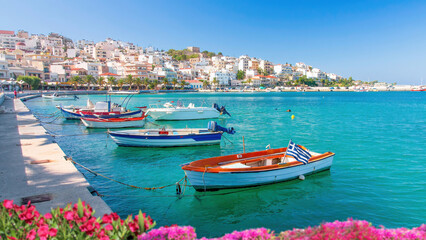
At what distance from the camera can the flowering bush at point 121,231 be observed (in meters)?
4.09

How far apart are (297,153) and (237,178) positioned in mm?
2794

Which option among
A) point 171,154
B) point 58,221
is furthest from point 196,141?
point 58,221

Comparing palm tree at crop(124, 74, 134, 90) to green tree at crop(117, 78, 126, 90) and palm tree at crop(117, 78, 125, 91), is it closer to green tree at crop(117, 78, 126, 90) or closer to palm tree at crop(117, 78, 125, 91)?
green tree at crop(117, 78, 126, 90)

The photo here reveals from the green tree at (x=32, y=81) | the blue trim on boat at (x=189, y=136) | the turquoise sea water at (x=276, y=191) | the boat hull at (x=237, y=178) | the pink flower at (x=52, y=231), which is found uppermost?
the green tree at (x=32, y=81)

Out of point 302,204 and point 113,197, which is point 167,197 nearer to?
point 113,197

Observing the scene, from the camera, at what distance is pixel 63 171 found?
9.91 metres

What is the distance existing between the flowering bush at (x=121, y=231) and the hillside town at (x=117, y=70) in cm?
7631

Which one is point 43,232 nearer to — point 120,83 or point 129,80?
point 120,83

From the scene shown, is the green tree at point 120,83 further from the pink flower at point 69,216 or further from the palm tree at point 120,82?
the pink flower at point 69,216

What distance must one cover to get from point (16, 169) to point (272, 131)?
73.3 ft

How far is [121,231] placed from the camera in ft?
13.9

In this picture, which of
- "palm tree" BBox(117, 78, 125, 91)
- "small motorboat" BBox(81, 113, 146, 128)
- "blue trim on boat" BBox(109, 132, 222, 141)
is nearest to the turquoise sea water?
"blue trim on boat" BBox(109, 132, 222, 141)

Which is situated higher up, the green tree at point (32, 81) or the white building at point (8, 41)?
the white building at point (8, 41)

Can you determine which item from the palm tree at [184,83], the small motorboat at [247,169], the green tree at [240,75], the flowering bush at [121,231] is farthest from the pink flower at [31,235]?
the green tree at [240,75]
